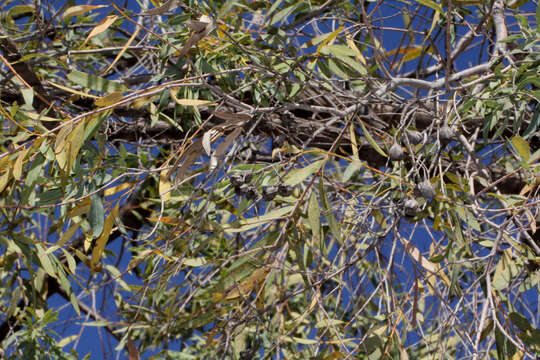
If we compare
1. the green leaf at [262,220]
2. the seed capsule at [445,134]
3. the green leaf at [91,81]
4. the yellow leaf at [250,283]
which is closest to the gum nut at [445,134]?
the seed capsule at [445,134]

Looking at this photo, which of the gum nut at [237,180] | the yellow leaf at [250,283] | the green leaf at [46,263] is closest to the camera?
the gum nut at [237,180]

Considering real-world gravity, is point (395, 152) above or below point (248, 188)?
above

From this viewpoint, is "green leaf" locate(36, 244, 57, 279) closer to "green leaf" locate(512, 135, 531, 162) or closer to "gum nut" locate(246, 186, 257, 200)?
"gum nut" locate(246, 186, 257, 200)

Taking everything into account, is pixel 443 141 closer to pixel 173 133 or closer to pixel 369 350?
pixel 369 350

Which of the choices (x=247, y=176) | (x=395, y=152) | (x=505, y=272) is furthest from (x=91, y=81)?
(x=505, y=272)

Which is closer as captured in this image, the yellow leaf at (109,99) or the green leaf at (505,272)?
the yellow leaf at (109,99)

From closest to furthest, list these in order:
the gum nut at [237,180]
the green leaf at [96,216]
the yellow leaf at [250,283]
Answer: the green leaf at [96,216], the gum nut at [237,180], the yellow leaf at [250,283]

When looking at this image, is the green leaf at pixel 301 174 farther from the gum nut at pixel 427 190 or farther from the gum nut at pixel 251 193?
the gum nut at pixel 427 190

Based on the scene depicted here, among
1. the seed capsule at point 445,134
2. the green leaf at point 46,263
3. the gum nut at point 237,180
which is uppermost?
the seed capsule at point 445,134

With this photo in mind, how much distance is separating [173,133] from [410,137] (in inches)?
32.8

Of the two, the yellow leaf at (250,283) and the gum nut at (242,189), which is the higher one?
the gum nut at (242,189)

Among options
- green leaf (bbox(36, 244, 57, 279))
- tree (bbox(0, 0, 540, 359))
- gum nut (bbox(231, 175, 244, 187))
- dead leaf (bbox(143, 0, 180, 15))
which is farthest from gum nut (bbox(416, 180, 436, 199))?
green leaf (bbox(36, 244, 57, 279))

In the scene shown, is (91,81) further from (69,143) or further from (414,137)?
(414,137)

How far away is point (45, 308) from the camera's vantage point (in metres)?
2.20
